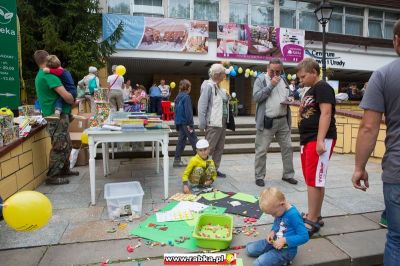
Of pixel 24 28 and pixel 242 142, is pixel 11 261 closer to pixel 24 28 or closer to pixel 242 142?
pixel 242 142

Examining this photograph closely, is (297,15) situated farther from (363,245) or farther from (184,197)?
(363,245)

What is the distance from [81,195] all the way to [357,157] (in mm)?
3429

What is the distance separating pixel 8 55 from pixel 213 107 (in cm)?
380

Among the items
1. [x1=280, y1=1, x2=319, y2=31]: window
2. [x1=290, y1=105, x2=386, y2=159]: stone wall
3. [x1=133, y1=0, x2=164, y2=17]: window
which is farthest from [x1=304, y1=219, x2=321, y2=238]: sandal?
[x1=280, y1=1, x2=319, y2=31]: window

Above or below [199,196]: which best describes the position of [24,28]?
above

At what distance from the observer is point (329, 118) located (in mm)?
2920

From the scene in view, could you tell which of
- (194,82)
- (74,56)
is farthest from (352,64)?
(74,56)

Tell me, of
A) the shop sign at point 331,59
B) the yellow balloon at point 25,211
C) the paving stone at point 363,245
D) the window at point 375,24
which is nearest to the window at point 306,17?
Answer: the shop sign at point 331,59

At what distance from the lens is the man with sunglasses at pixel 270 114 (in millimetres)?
4527

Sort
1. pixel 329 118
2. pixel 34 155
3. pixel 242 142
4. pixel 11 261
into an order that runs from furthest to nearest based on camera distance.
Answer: pixel 242 142, pixel 34 155, pixel 329 118, pixel 11 261

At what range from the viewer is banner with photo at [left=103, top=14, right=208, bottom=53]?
1278 centimetres

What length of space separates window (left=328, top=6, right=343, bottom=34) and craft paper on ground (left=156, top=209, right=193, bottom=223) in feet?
59.6

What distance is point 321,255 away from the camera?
105 inches

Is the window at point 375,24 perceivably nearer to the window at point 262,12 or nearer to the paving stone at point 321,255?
the window at point 262,12
